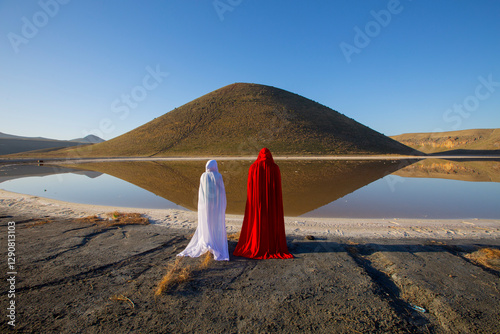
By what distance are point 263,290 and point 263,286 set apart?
0.40ft

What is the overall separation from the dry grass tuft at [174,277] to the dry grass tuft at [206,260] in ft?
0.90

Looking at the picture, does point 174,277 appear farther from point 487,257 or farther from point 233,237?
point 487,257

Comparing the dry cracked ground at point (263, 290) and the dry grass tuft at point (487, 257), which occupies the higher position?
the dry grass tuft at point (487, 257)

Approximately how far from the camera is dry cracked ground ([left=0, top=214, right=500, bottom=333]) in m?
3.17

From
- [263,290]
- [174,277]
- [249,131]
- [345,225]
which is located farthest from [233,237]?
[249,131]

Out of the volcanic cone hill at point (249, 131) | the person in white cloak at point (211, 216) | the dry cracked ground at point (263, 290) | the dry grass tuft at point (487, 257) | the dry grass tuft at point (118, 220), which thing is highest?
the volcanic cone hill at point (249, 131)

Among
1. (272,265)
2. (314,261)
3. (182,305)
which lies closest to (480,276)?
(314,261)

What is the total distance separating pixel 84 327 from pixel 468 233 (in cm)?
857

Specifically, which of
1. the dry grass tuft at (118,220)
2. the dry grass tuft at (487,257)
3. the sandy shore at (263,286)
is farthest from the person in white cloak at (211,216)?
the dry grass tuft at (487,257)

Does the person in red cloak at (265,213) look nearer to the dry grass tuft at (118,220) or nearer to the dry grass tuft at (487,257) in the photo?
the dry grass tuft at (487,257)

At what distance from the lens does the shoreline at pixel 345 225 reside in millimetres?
6660

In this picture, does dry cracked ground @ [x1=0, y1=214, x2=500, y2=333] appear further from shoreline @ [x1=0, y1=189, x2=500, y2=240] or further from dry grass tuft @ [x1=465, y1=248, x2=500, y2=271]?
shoreline @ [x1=0, y1=189, x2=500, y2=240]

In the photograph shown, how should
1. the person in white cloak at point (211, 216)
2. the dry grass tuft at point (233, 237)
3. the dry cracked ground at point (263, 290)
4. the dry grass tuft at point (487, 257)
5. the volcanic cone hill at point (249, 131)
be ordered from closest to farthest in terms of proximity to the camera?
the dry cracked ground at point (263, 290) → the dry grass tuft at point (487, 257) → the person in white cloak at point (211, 216) → the dry grass tuft at point (233, 237) → the volcanic cone hill at point (249, 131)

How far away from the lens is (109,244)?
233 inches
